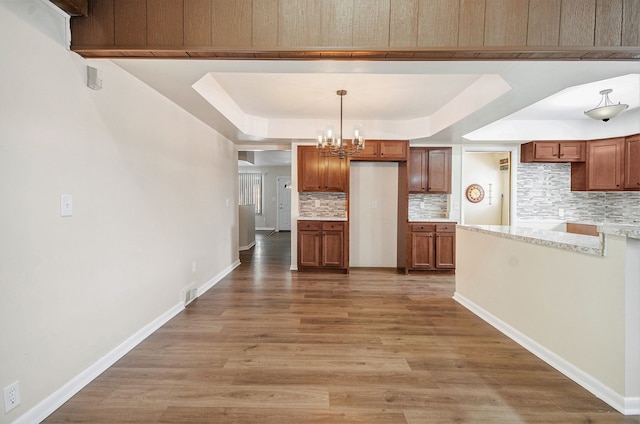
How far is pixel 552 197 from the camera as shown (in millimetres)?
5016

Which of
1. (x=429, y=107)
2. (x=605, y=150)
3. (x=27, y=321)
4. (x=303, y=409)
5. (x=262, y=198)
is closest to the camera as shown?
(x=27, y=321)

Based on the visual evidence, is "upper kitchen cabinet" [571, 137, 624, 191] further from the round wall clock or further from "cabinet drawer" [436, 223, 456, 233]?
the round wall clock

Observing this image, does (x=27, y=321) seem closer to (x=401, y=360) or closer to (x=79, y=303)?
(x=79, y=303)

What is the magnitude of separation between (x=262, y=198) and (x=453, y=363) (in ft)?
31.1

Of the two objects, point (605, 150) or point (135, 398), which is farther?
point (605, 150)

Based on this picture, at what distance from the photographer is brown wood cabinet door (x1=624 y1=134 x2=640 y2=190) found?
415 centimetres

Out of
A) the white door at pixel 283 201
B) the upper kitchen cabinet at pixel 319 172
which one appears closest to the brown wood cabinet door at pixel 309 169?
the upper kitchen cabinet at pixel 319 172

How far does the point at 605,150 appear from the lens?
4480mm

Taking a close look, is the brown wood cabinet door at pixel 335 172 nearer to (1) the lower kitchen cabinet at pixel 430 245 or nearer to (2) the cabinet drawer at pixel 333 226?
(2) the cabinet drawer at pixel 333 226

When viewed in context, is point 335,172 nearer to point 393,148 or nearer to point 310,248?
point 393,148

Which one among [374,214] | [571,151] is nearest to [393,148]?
[374,214]

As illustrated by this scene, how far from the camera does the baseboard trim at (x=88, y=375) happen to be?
1570mm

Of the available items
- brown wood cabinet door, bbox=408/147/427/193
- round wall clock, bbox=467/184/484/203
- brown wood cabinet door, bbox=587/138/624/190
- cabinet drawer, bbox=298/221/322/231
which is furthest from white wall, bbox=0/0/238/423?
round wall clock, bbox=467/184/484/203

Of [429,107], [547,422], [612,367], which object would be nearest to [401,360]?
[547,422]
